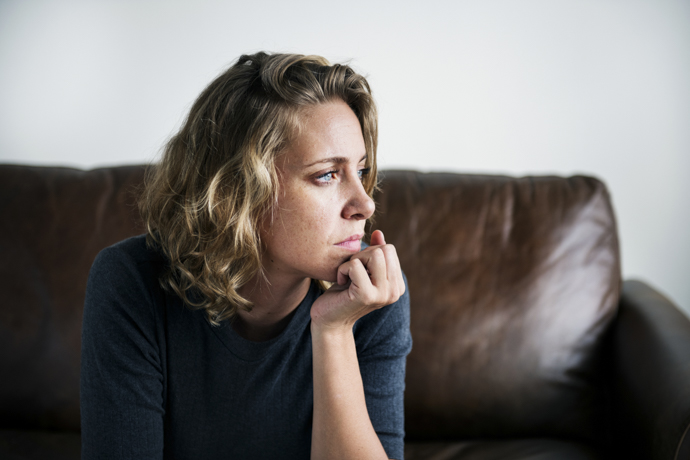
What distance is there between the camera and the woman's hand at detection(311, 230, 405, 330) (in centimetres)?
87

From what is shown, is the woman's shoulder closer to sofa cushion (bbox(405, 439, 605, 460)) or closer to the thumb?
the thumb

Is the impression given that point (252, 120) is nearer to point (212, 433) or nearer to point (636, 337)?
point (212, 433)

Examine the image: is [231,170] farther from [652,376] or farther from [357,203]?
[652,376]

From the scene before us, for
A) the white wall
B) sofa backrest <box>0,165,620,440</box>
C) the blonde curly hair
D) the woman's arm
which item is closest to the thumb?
the woman's arm

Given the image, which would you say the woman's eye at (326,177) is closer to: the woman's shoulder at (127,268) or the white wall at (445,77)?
the woman's shoulder at (127,268)

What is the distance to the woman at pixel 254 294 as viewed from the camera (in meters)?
0.85

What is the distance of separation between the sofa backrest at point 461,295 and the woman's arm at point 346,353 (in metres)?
0.41

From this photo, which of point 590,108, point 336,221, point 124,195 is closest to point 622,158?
point 590,108

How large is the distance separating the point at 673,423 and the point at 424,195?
80 centimetres

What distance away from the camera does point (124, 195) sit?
141 cm

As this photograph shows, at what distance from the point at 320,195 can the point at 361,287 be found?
0.19m

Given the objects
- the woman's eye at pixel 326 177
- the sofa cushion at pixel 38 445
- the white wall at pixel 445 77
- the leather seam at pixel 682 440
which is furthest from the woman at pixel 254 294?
the white wall at pixel 445 77

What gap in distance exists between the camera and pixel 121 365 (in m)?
0.85

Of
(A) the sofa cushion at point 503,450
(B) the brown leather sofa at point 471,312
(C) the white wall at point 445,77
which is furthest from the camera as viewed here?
(C) the white wall at point 445,77
